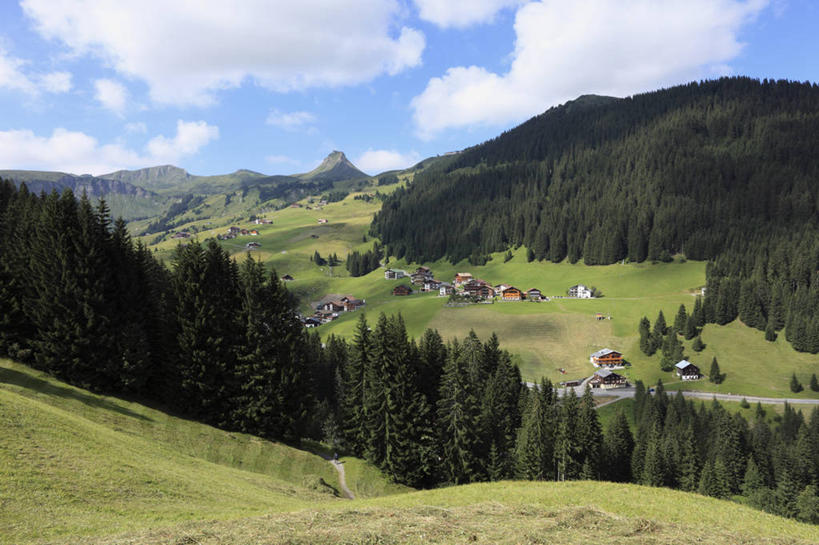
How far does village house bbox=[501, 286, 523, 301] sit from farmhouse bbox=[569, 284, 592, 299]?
24.2 metres

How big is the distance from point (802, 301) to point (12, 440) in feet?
640

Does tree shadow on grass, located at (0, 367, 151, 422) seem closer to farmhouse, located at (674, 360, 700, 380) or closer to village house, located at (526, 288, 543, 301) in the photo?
farmhouse, located at (674, 360, 700, 380)

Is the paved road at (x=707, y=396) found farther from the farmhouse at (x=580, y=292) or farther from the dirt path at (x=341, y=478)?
the dirt path at (x=341, y=478)

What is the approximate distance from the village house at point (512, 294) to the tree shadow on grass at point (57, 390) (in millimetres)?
168351

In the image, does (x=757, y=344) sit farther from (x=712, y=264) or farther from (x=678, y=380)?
(x=712, y=264)

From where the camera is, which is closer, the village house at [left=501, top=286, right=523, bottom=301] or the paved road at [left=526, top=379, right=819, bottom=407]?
the paved road at [left=526, top=379, right=819, bottom=407]

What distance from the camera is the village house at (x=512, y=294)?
192375mm

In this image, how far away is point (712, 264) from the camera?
190 meters

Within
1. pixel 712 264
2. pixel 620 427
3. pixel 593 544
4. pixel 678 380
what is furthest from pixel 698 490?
pixel 712 264

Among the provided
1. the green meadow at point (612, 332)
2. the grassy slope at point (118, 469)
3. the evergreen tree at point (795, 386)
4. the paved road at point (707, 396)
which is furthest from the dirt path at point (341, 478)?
the evergreen tree at point (795, 386)

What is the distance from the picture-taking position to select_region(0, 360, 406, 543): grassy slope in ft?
59.1

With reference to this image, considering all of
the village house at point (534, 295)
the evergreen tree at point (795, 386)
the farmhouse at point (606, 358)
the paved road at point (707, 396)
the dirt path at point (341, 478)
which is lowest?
the paved road at point (707, 396)

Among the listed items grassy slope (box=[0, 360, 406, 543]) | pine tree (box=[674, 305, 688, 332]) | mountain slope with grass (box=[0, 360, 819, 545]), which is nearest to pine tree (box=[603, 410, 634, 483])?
grassy slope (box=[0, 360, 406, 543])

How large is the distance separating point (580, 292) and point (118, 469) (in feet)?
629
